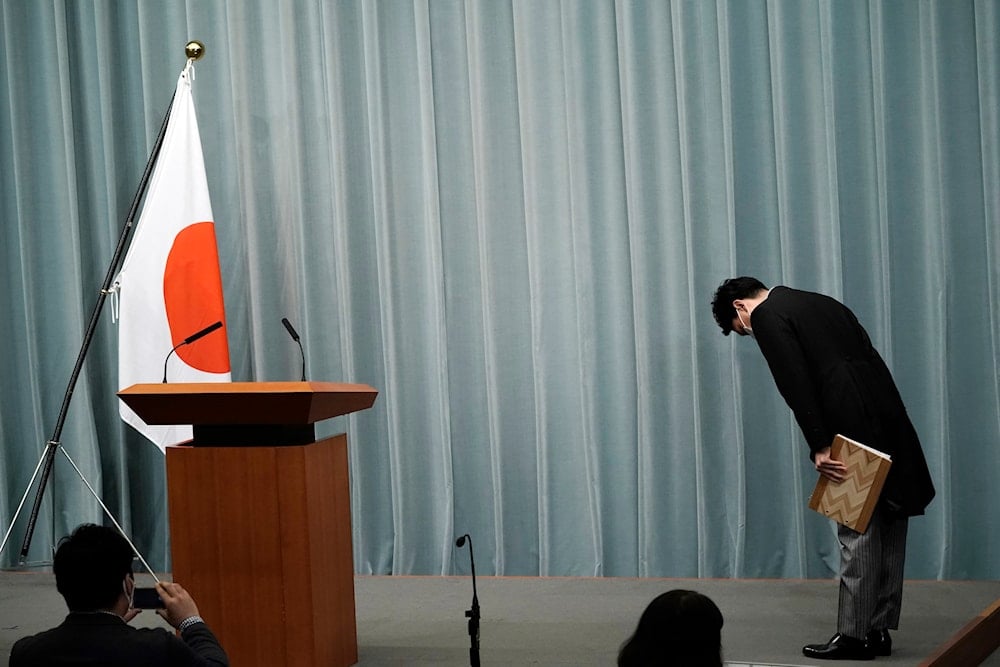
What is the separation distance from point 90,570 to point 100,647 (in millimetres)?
140

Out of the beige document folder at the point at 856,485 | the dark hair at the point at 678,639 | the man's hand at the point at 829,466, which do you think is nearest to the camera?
the dark hair at the point at 678,639

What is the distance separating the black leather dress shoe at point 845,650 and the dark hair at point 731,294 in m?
0.98

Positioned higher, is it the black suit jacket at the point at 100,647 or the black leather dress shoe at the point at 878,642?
the black suit jacket at the point at 100,647

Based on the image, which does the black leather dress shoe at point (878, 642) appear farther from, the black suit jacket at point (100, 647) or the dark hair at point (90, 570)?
the dark hair at point (90, 570)

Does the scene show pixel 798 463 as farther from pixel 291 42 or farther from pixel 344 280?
pixel 291 42

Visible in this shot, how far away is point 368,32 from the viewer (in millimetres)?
4656

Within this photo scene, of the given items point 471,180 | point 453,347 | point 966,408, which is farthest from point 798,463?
point 471,180

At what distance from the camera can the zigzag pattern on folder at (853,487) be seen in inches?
117

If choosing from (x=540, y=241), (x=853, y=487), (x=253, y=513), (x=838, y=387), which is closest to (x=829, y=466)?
(x=853, y=487)

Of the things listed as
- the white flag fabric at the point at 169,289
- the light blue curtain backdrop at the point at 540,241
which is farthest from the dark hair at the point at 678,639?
the white flag fabric at the point at 169,289

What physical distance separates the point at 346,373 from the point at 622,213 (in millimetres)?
1383

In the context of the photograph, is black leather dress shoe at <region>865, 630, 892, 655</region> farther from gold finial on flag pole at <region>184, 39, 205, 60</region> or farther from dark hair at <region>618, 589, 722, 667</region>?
gold finial on flag pole at <region>184, 39, 205, 60</region>

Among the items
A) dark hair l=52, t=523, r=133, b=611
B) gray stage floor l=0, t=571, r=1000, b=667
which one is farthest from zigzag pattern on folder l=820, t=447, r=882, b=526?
dark hair l=52, t=523, r=133, b=611

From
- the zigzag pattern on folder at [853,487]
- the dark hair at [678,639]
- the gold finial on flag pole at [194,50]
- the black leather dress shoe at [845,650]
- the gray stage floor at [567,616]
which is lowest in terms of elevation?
the gray stage floor at [567,616]
